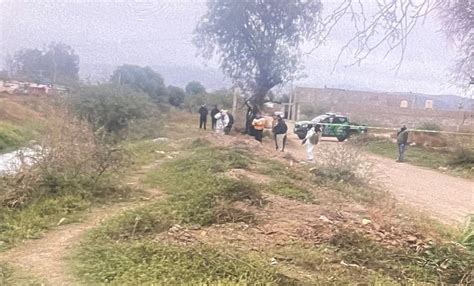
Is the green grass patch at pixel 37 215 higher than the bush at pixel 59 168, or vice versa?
the bush at pixel 59 168

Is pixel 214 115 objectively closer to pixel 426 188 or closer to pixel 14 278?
pixel 426 188

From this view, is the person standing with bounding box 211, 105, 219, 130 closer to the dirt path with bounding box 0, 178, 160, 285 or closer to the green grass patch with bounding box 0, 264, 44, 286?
the dirt path with bounding box 0, 178, 160, 285

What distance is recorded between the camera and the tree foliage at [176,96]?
20.3 m

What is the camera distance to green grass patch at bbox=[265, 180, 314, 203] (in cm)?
733

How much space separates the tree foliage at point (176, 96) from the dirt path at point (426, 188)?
20.6 feet

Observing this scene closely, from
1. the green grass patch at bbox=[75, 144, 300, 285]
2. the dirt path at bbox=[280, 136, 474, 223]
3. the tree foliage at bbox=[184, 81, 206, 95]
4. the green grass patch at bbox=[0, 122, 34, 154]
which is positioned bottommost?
the green grass patch at bbox=[0, 122, 34, 154]

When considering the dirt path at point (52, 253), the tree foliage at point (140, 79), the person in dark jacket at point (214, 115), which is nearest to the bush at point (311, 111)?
the person in dark jacket at point (214, 115)

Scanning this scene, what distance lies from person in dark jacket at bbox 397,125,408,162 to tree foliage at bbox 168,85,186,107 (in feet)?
26.5

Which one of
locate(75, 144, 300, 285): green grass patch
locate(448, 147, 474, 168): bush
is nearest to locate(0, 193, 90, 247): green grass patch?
locate(75, 144, 300, 285): green grass patch

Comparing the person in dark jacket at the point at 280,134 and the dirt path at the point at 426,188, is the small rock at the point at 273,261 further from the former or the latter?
the person in dark jacket at the point at 280,134

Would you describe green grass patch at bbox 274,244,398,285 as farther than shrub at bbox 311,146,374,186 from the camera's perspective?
No

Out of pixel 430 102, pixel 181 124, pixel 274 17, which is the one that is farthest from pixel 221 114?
pixel 430 102

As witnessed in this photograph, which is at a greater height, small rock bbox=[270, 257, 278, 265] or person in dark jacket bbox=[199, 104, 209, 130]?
small rock bbox=[270, 257, 278, 265]

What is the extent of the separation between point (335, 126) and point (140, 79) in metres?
7.49
